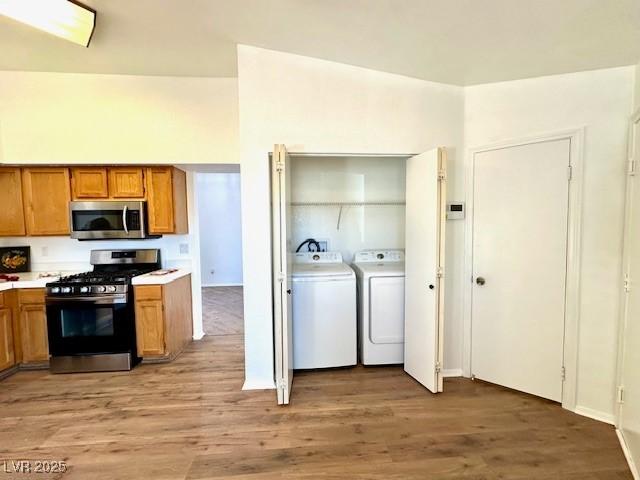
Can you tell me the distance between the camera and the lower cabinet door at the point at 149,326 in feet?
10.5

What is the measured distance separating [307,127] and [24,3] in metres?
2.00

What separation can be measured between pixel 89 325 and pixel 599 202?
4.59m

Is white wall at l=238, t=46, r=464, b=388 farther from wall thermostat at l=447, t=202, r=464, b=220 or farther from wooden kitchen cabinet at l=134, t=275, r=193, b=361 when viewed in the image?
wooden kitchen cabinet at l=134, t=275, r=193, b=361

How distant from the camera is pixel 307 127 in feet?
8.83

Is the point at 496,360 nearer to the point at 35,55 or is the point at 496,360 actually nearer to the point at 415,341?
the point at 415,341

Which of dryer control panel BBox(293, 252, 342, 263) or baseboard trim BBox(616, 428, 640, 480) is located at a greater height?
dryer control panel BBox(293, 252, 342, 263)

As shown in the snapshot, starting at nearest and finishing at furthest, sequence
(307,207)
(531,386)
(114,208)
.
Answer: (531,386) → (114,208) → (307,207)

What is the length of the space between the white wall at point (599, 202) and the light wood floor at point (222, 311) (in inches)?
145

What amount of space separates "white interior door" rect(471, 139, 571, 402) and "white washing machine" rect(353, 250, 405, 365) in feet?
2.22

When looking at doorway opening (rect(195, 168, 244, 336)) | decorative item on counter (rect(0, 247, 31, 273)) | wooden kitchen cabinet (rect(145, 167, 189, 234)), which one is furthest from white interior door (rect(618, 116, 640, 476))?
doorway opening (rect(195, 168, 244, 336))

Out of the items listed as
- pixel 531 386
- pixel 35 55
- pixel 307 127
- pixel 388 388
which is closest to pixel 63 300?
pixel 35 55

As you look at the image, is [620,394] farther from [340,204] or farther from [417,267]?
[340,204]

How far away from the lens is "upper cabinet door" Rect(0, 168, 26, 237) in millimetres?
3311

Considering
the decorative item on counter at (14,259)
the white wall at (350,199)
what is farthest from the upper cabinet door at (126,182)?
the white wall at (350,199)
